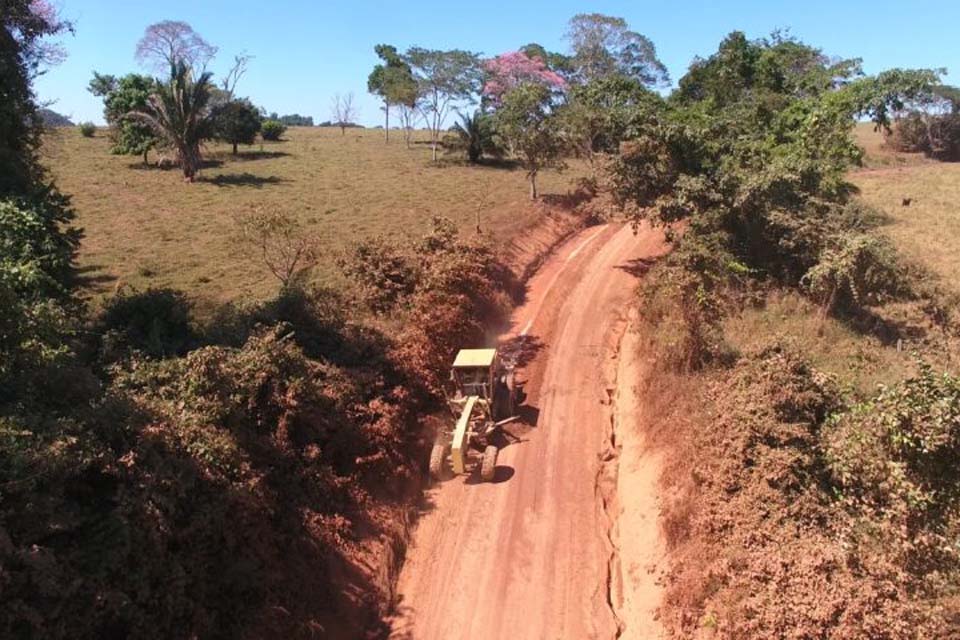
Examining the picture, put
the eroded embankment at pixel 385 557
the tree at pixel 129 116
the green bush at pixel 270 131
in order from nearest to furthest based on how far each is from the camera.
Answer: the eroded embankment at pixel 385 557 < the tree at pixel 129 116 < the green bush at pixel 270 131

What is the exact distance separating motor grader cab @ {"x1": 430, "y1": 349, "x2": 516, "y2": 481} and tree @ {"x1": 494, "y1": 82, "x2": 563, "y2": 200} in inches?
891

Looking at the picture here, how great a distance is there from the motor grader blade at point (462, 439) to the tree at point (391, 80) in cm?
5094

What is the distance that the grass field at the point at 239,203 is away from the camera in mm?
27562

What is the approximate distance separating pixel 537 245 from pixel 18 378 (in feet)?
84.4

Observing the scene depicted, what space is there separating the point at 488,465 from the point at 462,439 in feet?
3.58

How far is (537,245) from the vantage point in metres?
34.1

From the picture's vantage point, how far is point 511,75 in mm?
64875

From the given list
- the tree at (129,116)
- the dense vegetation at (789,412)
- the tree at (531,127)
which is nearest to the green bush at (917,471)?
the dense vegetation at (789,412)

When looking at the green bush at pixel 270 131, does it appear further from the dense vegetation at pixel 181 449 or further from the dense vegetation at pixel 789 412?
the dense vegetation at pixel 181 449

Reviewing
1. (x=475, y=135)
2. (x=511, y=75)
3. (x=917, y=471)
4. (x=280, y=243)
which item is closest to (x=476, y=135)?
(x=475, y=135)

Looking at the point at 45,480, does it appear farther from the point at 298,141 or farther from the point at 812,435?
the point at 298,141

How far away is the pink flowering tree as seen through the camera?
64.3 m

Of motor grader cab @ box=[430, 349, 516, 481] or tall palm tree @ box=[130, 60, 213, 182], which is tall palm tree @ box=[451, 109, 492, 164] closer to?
tall palm tree @ box=[130, 60, 213, 182]

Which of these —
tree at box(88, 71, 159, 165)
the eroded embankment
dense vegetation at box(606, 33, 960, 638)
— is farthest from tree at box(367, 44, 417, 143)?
the eroded embankment
